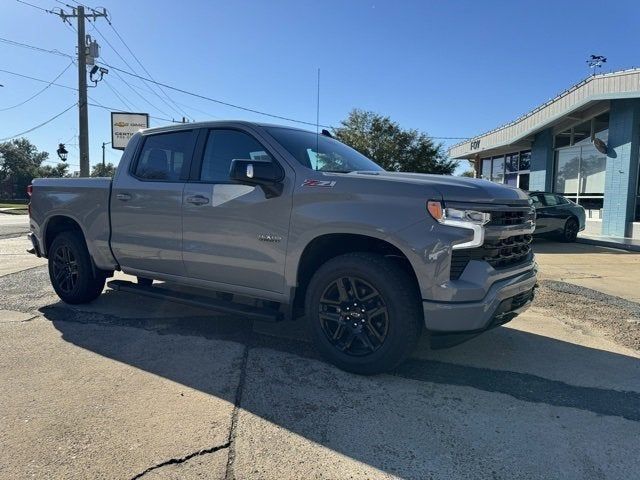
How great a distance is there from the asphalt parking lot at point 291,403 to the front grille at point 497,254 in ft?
2.95

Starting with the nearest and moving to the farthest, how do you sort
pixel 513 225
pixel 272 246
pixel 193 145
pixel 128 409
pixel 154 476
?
pixel 154 476 < pixel 128 409 < pixel 513 225 < pixel 272 246 < pixel 193 145

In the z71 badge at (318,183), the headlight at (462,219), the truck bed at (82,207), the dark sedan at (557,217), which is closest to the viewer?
the headlight at (462,219)

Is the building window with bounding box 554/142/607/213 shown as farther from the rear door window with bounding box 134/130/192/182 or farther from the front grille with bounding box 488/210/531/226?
the rear door window with bounding box 134/130/192/182

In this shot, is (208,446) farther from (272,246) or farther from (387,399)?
(272,246)

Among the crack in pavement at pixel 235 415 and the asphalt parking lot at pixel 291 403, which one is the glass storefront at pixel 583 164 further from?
the crack in pavement at pixel 235 415

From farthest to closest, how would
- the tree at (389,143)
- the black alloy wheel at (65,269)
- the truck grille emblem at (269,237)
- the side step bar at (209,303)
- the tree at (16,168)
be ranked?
1. the tree at (16,168)
2. the tree at (389,143)
3. the black alloy wheel at (65,269)
4. the side step bar at (209,303)
5. the truck grille emblem at (269,237)

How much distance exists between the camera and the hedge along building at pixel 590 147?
14383 millimetres

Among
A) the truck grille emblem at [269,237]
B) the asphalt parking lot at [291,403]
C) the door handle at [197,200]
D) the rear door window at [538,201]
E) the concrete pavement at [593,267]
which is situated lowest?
the asphalt parking lot at [291,403]

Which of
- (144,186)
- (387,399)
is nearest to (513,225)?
(387,399)

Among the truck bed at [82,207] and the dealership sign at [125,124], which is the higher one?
the dealership sign at [125,124]

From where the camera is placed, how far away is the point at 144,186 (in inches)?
197

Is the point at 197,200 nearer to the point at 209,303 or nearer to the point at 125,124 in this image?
the point at 209,303

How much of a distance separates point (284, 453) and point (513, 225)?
2317 mm

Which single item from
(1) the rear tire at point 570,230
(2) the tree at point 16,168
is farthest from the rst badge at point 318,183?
(2) the tree at point 16,168
